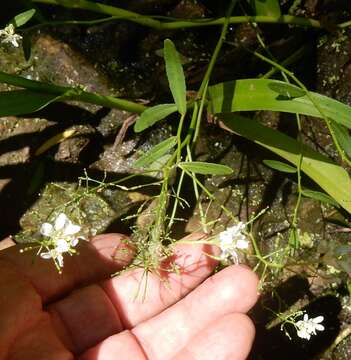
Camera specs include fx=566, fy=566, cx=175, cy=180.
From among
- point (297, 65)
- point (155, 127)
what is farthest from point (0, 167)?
point (297, 65)

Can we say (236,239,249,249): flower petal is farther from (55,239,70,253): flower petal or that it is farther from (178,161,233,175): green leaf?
(55,239,70,253): flower petal

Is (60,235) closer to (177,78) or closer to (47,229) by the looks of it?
(47,229)

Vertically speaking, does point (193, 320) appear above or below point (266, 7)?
below

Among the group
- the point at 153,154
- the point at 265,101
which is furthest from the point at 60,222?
the point at 265,101

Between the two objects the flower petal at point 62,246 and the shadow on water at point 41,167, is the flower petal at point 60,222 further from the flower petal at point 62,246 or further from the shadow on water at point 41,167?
the shadow on water at point 41,167

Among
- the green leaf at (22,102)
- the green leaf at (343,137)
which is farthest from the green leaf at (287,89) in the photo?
the green leaf at (22,102)

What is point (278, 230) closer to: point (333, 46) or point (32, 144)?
point (333, 46)

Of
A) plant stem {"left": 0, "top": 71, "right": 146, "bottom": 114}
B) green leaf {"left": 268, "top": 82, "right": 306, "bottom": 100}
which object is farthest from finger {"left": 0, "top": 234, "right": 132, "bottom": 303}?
green leaf {"left": 268, "top": 82, "right": 306, "bottom": 100}

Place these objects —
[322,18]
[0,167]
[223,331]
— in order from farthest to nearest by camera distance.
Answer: [0,167] < [322,18] < [223,331]
